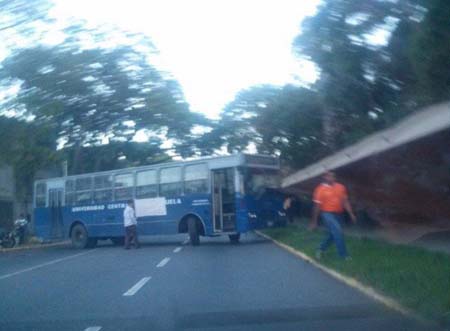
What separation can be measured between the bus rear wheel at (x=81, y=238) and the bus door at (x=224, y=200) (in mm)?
6999

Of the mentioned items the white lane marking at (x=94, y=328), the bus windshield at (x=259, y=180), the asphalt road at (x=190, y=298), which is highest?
the bus windshield at (x=259, y=180)

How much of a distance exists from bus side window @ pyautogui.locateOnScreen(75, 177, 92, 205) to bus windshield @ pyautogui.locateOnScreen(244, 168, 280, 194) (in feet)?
25.5

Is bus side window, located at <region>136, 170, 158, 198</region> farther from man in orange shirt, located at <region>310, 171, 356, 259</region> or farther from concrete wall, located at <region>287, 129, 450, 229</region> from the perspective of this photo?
man in orange shirt, located at <region>310, 171, 356, 259</region>

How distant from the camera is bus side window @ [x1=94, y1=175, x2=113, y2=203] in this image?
27.4 meters

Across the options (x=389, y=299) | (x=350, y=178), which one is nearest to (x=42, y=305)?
(x=389, y=299)

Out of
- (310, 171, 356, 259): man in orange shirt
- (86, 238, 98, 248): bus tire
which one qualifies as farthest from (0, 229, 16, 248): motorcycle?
(310, 171, 356, 259): man in orange shirt

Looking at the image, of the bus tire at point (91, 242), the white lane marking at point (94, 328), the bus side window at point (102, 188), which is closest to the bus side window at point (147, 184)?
the bus side window at point (102, 188)

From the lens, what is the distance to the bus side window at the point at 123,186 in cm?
2661

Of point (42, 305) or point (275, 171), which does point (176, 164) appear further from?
point (42, 305)

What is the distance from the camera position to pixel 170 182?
25.2 meters

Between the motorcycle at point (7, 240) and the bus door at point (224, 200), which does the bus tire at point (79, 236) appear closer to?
the motorcycle at point (7, 240)

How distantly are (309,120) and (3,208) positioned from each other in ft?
78.1

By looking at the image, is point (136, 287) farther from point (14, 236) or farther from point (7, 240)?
point (14, 236)

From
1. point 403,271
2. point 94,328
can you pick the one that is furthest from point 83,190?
point 94,328
